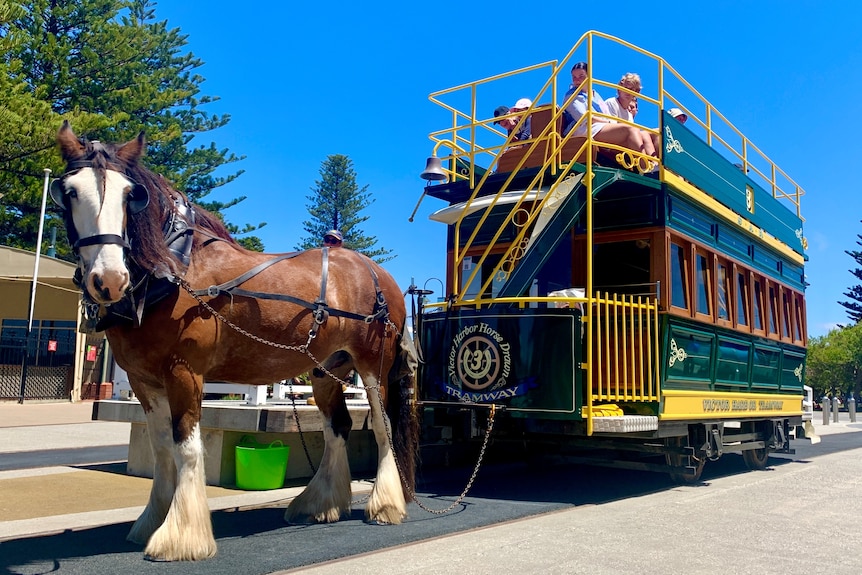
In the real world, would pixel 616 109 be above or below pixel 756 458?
above

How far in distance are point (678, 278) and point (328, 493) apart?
468 cm

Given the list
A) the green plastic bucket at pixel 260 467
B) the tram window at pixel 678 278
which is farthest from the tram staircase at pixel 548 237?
the green plastic bucket at pixel 260 467

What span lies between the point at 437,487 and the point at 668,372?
2.72m

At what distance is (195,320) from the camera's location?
4391mm

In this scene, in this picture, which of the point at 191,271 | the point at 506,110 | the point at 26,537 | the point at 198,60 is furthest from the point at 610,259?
the point at 198,60

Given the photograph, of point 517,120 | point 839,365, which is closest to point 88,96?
point 517,120

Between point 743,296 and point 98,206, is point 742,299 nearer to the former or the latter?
point 743,296

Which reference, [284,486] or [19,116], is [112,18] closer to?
[19,116]

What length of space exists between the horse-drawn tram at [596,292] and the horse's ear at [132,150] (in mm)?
3743

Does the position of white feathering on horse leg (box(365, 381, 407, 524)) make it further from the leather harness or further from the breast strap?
the leather harness

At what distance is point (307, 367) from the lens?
5254 mm

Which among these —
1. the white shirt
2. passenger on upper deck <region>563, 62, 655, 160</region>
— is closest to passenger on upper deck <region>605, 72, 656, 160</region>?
the white shirt

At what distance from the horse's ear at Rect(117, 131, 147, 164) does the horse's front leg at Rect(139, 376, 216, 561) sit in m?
1.34

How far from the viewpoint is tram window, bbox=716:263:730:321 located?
905cm
